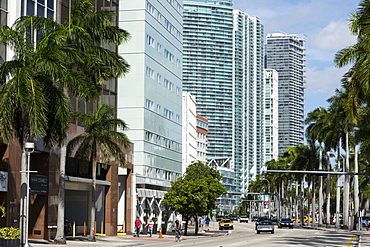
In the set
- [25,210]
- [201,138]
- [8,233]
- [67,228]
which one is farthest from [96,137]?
[201,138]

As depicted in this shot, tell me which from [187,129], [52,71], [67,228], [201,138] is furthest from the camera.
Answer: [201,138]

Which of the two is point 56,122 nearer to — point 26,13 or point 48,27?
point 48,27

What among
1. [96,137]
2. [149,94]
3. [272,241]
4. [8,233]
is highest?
[149,94]

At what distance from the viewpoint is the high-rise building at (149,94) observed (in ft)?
230

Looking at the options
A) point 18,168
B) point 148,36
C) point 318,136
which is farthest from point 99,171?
point 318,136

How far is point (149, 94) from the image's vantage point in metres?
72.1

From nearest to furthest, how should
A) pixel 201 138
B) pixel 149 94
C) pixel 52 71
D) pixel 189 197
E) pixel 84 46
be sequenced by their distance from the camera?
pixel 52 71 → pixel 84 46 → pixel 189 197 → pixel 149 94 → pixel 201 138

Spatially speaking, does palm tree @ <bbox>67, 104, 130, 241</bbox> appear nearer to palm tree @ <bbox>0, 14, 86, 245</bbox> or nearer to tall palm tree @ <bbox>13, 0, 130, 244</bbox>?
tall palm tree @ <bbox>13, 0, 130, 244</bbox>

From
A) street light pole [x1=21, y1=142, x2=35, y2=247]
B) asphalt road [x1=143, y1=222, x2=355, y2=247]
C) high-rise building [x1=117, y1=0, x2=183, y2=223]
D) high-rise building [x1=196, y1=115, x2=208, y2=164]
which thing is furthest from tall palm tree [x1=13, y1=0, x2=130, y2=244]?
high-rise building [x1=196, y1=115, x2=208, y2=164]

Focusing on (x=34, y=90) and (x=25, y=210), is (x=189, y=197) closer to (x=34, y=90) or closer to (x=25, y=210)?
(x=34, y=90)

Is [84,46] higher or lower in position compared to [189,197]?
higher

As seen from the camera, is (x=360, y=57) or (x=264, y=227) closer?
(x=360, y=57)

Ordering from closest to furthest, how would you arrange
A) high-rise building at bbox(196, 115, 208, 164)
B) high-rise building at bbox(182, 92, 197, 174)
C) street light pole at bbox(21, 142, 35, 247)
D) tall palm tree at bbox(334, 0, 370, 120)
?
street light pole at bbox(21, 142, 35, 247)
tall palm tree at bbox(334, 0, 370, 120)
high-rise building at bbox(182, 92, 197, 174)
high-rise building at bbox(196, 115, 208, 164)

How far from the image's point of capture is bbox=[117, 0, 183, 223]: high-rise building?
7025 cm
